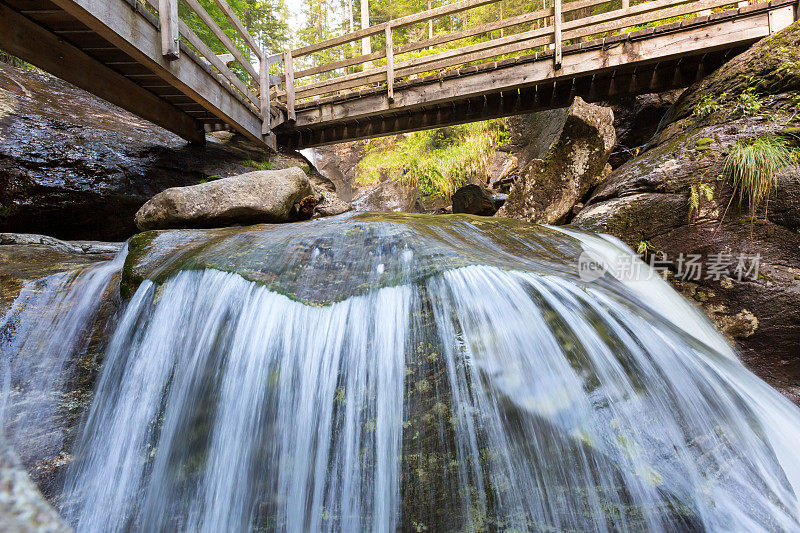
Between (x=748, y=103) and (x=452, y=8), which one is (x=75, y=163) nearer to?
(x=452, y=8)

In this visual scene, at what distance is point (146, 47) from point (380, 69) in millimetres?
4621

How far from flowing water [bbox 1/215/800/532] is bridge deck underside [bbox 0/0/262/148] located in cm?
387

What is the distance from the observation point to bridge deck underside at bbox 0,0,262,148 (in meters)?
4.24

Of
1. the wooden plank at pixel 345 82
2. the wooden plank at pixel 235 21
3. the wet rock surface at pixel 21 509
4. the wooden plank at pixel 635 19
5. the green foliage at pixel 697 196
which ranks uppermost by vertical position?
the wooden plank at pixel 235 21

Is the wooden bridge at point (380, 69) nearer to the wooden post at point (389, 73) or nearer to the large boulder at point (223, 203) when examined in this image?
the wooden post at point (389, 73)

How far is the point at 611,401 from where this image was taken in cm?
167

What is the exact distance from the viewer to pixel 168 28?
4.82 metres

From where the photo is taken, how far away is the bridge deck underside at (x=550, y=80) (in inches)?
223

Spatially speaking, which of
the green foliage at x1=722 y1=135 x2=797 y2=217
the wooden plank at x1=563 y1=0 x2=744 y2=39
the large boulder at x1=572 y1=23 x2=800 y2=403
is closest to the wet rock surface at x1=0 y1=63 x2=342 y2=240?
the large boulder at x1=572 y1=23 x2=800 y2=403

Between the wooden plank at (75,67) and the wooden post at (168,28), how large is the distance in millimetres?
1255

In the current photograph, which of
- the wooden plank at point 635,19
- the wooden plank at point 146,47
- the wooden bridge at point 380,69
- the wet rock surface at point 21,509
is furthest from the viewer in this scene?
the wooden plank at point 635,19

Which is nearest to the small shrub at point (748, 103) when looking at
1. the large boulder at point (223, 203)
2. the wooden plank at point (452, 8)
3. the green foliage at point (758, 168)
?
the green foliage at point (758, 168)

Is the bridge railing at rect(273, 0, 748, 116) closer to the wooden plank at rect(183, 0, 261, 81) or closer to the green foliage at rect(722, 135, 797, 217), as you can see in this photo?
the wooden plank at rect(183, 0, 261, 81)

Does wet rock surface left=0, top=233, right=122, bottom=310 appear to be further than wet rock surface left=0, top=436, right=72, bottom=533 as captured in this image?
Yes
